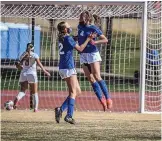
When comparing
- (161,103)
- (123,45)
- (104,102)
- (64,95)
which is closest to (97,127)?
(104,102)

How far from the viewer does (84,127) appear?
459 inches

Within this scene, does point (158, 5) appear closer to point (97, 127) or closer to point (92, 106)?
point (92, 106)

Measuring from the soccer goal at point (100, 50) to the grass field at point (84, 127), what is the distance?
187cm

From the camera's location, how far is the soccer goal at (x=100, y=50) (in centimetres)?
1593

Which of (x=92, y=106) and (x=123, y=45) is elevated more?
(x=123, y=45)

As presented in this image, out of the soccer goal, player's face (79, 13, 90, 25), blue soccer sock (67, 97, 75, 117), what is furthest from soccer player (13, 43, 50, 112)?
blue soccer sock (67, 97, 75, 117)

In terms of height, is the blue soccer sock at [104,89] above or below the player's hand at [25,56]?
below

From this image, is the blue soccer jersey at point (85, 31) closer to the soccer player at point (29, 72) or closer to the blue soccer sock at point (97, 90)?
the blue soccer sock at point (97, 90)

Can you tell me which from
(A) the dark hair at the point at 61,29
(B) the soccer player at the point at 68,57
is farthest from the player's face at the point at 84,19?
(A) the dark hair at the point at 61,29

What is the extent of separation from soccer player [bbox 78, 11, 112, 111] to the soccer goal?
10.7 feet

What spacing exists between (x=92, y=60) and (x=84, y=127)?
4.40 feet

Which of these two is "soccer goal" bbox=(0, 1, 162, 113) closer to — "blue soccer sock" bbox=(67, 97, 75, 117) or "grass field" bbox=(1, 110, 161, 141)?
"grass field" bbox=(1, 110, 161, 141)

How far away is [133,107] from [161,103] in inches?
39.4

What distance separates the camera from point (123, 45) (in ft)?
68.2
